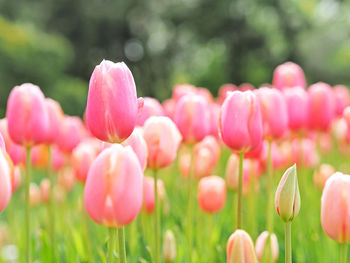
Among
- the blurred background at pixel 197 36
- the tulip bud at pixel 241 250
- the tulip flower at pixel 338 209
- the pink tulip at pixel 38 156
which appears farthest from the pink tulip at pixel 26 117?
the blurred background at pixel 197 36

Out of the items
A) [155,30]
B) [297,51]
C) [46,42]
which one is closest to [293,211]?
[46,42]

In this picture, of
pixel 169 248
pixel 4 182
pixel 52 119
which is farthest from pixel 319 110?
pixel 4 182

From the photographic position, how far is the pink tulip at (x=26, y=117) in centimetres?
130

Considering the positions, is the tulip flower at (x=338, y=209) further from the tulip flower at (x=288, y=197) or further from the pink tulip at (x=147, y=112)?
the pink tulip at (x=147, y=112)

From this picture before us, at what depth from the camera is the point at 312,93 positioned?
1.84 m

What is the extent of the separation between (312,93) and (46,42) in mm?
10909

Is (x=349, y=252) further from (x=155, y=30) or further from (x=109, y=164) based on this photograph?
(x=155, y=30)

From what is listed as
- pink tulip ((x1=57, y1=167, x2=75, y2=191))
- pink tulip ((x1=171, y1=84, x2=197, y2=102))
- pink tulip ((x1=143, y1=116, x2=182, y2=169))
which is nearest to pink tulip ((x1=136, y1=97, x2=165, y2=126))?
pink tulip ((x1=143, y1=116, x2=182, y2=169))

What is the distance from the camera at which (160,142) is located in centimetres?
124

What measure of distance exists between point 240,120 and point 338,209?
317mm

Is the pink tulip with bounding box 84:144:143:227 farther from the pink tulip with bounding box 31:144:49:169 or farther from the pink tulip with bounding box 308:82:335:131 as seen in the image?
the pink tulip with bounding box 31:144:49:169

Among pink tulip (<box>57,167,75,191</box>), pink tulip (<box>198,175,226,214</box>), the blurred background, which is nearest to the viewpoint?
pink tulip (<box>198,175,226,214</box>)

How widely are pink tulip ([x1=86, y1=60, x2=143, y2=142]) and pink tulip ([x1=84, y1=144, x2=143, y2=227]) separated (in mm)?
158

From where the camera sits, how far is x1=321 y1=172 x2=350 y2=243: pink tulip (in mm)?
883
